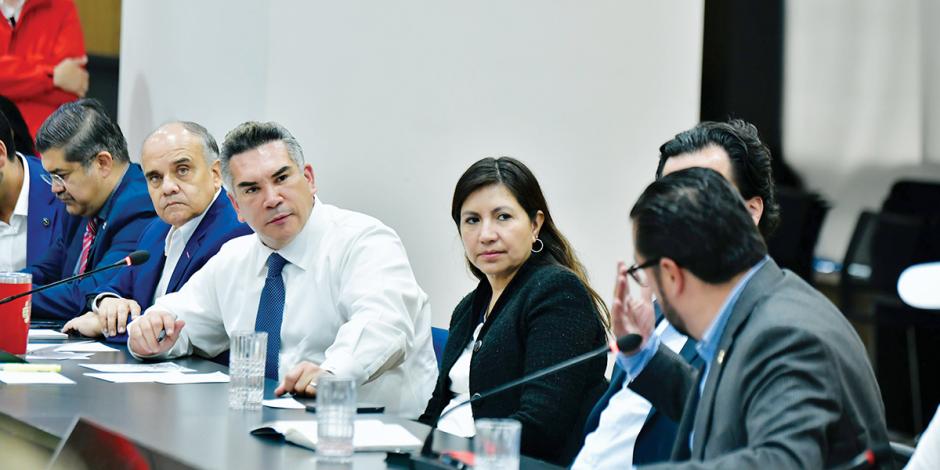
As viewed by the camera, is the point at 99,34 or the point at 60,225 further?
the point at 99,34

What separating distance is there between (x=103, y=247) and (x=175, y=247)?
0.51 meters

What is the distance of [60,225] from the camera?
15.5 ft

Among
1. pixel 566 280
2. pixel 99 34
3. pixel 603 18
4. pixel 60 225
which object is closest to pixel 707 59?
pixel 603 18

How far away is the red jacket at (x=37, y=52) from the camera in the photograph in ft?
18.5

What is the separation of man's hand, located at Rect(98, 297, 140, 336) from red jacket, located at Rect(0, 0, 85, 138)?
2387 mm

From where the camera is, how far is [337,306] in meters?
3.07

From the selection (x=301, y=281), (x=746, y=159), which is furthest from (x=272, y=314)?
(x=746, y=159)

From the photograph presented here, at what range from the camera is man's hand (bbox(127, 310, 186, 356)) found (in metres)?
3.06

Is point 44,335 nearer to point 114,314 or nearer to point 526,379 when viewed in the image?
point 114,314

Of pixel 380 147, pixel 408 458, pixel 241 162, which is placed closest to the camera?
pixel 408 458

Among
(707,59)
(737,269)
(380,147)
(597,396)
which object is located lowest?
(597,396)

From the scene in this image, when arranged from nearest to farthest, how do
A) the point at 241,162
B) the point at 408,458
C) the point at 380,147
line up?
the point at 408,458 < the point at 241,162 < the point at 380,147

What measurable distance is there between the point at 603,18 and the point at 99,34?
3.50 metres

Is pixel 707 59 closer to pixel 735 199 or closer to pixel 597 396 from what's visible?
pixel 597 396
